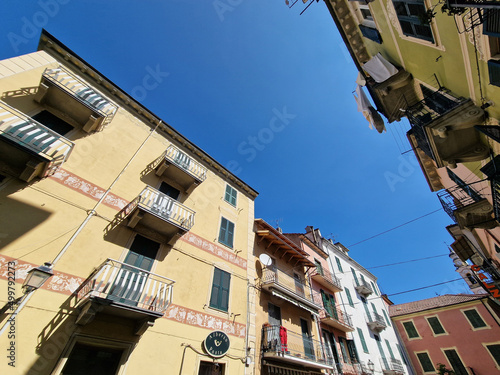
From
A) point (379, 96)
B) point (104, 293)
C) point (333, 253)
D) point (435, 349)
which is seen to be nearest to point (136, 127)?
point (104, 293)

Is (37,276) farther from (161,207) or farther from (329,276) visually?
(329,276)

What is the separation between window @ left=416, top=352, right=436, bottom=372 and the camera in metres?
22.6

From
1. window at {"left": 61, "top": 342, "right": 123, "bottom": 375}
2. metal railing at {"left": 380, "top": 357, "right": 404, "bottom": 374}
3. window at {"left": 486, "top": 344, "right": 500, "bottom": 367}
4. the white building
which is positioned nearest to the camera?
window at {"left": 61, "top": 342, "right": 123, "bottom": 375}

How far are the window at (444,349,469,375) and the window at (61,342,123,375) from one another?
3142 cm

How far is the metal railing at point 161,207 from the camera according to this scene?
8.50m

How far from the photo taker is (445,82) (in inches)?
324

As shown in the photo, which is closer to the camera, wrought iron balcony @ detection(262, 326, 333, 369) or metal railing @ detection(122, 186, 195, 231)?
metal railing @ detection(122, 186, 195, 231)

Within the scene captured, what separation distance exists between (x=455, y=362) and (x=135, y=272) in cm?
3205

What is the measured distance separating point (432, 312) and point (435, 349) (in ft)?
12.6

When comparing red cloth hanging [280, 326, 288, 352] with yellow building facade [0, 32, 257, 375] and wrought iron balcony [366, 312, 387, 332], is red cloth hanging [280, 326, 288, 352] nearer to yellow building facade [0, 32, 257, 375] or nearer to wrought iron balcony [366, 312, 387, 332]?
yellow building facade [0, 32, 257, 375]

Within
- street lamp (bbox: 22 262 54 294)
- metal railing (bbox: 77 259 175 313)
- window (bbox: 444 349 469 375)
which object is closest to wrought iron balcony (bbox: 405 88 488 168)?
metal railing (bbox: 77 259 175 313)

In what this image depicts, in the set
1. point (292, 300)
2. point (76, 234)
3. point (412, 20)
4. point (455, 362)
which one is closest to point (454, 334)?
point (455, 362)

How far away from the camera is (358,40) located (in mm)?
13148

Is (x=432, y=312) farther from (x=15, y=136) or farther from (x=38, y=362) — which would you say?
(x=15, y=136)
